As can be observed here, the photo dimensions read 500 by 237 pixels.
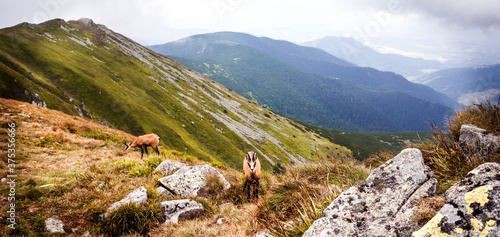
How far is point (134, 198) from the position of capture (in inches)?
326

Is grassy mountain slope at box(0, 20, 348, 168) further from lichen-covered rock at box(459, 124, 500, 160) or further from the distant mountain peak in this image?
lichen-covered rock at box(459, 124, 500, 160)

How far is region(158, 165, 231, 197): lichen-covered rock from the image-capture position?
9888 millimetres

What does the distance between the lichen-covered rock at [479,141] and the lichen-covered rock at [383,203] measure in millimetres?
2454

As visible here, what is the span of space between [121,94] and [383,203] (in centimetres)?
8400

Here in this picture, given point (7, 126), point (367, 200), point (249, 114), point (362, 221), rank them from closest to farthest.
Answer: point (362, 221)
point (367, 200)
point (7, 126)
point (249, 114)

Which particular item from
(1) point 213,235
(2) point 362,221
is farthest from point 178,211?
(2) point 362,221

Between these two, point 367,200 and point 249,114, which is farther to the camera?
point 249,114

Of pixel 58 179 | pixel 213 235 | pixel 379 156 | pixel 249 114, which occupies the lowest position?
→ pixel 249 114

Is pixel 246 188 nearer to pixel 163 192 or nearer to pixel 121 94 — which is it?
pixel 163 192

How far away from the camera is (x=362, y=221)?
14.5ft

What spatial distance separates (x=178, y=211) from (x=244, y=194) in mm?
3557

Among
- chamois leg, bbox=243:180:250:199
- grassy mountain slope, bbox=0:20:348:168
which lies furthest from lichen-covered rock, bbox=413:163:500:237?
grassy mountain slope, bbox=0:20:348:168

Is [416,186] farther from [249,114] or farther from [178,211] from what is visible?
[249,114]

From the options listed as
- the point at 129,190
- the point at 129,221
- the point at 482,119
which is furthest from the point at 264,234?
the point at 482,119
